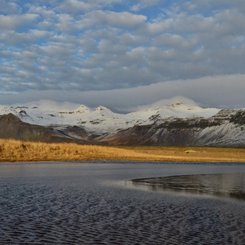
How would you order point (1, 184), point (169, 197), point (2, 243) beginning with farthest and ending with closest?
1. point (1, 184)
2. point (169, 197)
3. point (2, 243)

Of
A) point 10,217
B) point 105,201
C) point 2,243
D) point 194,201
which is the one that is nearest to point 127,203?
point 105,201

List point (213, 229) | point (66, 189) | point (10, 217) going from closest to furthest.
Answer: point (213, 229) < point (10, 217) < point (66, 189)

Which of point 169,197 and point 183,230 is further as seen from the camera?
point 169,197

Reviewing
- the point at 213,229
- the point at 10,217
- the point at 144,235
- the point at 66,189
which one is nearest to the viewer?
the point at 144,235

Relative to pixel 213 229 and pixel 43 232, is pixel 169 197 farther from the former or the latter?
pixel 43 232

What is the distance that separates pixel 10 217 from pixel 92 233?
14.8ft

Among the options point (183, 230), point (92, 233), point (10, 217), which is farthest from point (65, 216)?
point (183, 230)

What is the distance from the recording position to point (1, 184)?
117 feet

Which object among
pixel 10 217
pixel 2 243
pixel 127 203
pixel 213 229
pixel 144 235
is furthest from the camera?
pixel 127 203

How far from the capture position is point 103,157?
95.2 m

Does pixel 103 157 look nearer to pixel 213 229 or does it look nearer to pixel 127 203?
pixel 127 203

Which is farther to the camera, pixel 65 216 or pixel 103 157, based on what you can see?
pixel 103 157

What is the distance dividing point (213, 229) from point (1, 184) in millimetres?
20276

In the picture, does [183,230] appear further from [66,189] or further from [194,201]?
[66,189]
